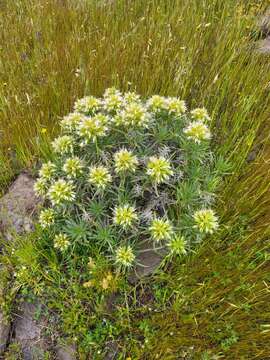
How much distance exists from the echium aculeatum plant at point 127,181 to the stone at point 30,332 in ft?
1.41

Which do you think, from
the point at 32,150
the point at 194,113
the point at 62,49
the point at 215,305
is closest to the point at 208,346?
the point at 215,305

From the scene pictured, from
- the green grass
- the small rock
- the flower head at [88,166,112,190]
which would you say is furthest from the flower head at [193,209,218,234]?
the small rock

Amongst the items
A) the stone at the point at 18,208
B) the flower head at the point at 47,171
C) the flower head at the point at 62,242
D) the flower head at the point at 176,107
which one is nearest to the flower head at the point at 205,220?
the flower head at the point at 176,107

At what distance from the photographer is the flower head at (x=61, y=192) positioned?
2010 millimetres

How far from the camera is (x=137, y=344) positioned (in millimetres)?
2062

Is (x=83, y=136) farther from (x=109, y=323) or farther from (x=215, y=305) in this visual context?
(x=215, y=305)

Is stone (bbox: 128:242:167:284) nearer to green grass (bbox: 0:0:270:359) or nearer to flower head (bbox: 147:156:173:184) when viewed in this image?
green grass (bbox: 0:0:270:359)

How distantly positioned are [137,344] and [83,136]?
1.25m

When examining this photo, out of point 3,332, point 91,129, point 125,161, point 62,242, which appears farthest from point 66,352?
point 91,129

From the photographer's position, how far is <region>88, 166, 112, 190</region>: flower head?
1.96 m

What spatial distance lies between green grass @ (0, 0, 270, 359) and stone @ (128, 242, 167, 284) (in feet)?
0.26

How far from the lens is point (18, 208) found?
2545 mm

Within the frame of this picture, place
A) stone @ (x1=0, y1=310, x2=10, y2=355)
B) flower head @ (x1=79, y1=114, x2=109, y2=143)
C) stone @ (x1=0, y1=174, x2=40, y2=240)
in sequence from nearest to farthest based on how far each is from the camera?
flower head @ (x1=79, y1=114, x2=109, y2=143)
stone @ (x1=0, y1=310, x2=10, y2=355)
stone @ (x1=0, y1=174, x2=40, y2=240)

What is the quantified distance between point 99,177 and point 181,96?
4.69 ft
